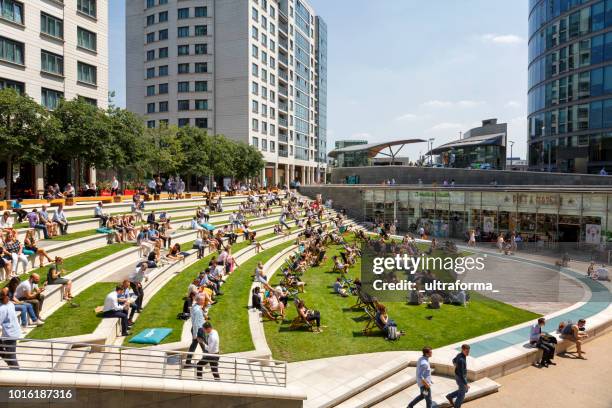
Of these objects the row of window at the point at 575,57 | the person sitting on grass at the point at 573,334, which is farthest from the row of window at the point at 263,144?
the person sitting on grass at the point at 573,334

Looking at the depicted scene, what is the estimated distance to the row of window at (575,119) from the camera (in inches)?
1912

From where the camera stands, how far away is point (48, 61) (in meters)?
32.1

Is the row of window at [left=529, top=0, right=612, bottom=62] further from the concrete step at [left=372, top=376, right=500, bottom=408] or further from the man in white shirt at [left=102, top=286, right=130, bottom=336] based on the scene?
the man in white shirt at [left=102, top=286, right=130, bottom=336]

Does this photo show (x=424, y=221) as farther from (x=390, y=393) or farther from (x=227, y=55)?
(x=227, y=55)

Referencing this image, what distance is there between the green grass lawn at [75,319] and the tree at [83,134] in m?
16.8

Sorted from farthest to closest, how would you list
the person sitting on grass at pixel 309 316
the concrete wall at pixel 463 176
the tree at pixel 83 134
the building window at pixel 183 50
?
the building window at pixel 183 50 < the concrete wall at pixel 463 176 < the tree at pixel 83 134 < the person sitting on grass at pixel 309 316

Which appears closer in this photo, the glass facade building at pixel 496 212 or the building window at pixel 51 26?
the glass facade building at pixel 496 212

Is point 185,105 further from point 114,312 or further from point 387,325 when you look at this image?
point 387,325

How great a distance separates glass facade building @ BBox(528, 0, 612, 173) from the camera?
4844 centimetres

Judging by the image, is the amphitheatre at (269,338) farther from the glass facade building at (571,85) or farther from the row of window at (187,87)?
the row of window at (187,87)

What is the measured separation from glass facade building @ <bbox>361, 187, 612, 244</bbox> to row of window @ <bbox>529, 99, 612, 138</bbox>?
2350cm

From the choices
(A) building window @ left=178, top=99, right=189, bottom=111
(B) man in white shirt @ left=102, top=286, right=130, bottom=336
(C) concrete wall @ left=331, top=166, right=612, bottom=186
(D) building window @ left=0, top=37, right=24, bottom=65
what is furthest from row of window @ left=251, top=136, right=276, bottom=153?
(B) man in white shirt @ left=102, top=286, right=130, bottom=336

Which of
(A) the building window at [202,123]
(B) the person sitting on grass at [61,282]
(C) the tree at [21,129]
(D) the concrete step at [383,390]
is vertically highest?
(A) the building window at [202,123]

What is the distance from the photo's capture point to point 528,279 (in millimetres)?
21438
